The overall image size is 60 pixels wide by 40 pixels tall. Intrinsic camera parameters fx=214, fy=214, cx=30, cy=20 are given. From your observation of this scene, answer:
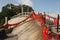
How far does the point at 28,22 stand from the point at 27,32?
2004 mm

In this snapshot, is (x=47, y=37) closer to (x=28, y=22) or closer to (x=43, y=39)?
(x=43, y=39)

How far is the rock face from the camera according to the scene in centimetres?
1602

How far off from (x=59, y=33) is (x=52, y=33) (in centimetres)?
79

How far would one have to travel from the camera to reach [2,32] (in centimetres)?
1936

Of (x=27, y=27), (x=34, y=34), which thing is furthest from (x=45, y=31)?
(x=27, y=27)

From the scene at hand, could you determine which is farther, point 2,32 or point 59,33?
point 2,32

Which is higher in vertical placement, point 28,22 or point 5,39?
point 28,22

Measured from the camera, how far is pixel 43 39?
14.4 metres

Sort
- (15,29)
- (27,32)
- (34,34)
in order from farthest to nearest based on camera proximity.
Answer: (15,29), (27,32), (34,34)

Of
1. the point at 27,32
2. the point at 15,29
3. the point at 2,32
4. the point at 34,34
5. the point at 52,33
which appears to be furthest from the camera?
the point at 15,29

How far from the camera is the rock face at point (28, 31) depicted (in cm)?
1602

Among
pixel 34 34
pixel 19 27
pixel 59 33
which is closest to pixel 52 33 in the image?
pixel 59 33

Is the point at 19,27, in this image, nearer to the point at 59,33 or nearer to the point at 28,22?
the point at 28,22

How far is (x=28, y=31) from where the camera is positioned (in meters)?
18.0
